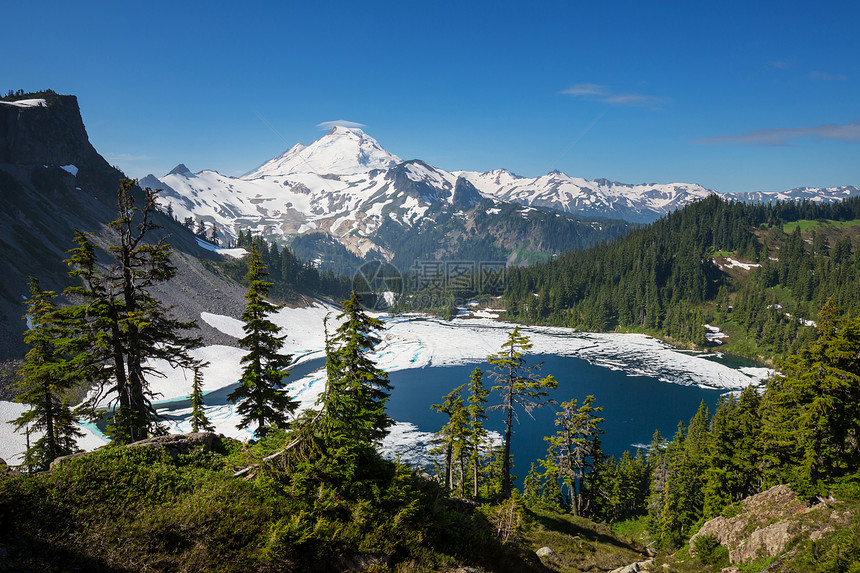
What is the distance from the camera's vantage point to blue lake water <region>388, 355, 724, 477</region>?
6166cm

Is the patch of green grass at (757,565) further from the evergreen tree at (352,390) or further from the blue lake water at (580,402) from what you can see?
the blue lake water at (580,402)

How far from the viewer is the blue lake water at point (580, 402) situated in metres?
61.7

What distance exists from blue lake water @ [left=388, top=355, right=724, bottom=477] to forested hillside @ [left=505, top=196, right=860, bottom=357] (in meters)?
49.4

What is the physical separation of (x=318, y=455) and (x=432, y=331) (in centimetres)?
13805

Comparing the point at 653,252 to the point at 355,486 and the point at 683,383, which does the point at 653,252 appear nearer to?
the point at 683,383

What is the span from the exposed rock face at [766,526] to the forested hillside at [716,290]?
108089 mm

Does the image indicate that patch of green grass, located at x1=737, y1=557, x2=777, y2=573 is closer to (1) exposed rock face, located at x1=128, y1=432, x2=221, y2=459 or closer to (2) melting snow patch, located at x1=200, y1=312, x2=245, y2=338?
(1) exposed rock face, located at x1=128, y1=432, x2=221, y2=459

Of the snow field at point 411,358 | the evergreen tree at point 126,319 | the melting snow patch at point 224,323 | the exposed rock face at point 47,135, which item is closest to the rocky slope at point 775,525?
the evergreen tree at point 126,319

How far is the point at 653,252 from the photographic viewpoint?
609 ft

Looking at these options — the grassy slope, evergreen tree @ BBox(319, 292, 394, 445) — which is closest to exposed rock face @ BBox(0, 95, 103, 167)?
evergreen tree @ BBox(319, 292, 394, 445)

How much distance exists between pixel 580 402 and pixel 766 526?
60.8m

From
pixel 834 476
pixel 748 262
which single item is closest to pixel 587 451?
pixel 834 476

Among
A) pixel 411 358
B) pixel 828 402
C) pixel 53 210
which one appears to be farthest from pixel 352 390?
pixel 53 210

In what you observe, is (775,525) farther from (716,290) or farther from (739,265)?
(739,265)
